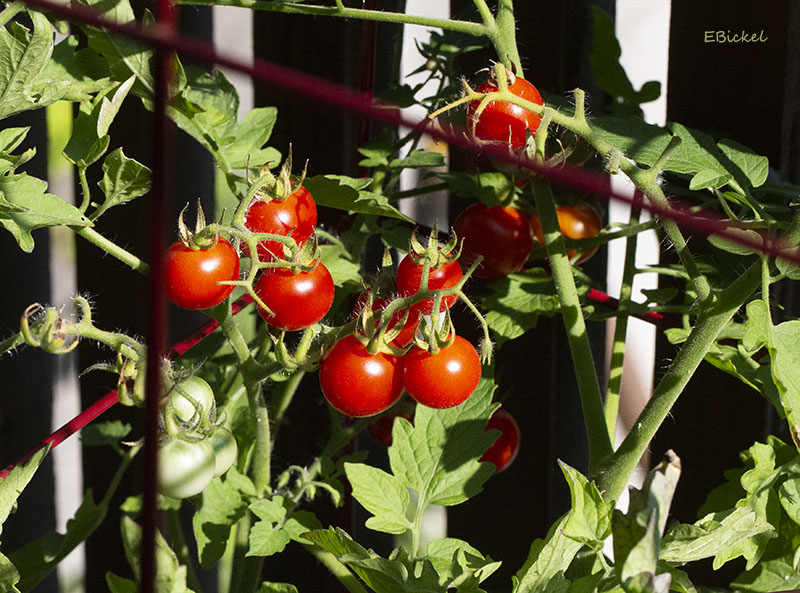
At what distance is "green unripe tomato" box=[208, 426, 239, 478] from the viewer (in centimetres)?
63

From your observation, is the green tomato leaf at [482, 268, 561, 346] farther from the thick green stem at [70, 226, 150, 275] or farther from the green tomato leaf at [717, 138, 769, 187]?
the thick green stem at [70, 226, 150, 275]

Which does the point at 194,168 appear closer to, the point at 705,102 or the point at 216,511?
the point at 216,511

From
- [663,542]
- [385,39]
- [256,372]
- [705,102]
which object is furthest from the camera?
[385,39]

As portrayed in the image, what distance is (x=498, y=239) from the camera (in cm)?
78

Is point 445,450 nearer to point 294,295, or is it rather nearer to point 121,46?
point 294,295

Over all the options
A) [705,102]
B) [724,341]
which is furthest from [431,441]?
[705,102]

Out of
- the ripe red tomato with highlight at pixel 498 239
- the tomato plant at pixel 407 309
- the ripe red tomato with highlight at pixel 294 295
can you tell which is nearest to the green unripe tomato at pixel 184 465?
the tomato plant at pixel 407 309

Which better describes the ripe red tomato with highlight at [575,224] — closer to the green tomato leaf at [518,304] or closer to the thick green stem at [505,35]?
the green tomato leaf at [518,304]

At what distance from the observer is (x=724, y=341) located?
36.0 inches

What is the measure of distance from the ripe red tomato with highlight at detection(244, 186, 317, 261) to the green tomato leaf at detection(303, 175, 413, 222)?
4 centimetres

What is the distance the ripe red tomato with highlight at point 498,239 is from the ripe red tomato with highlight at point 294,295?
0.72 feet

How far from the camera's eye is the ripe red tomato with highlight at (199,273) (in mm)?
542

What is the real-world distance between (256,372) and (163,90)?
0.37 metres

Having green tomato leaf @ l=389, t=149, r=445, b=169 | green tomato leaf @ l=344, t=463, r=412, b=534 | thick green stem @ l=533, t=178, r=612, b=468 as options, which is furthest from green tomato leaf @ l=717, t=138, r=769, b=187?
green tomato leaf @ l=344, t=463, r=412, b=534
